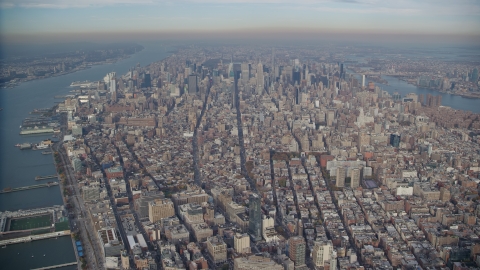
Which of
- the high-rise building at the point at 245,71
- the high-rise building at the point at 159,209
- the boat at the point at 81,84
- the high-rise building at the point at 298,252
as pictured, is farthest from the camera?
the boat at the point at 81,84

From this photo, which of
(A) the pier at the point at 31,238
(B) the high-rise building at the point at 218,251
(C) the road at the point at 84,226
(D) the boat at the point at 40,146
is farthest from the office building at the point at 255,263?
(D) the boat at the point at 40,146

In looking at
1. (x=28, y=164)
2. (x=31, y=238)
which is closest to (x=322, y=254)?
(x=31, y=238)

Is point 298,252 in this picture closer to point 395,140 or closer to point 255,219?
point 255,219

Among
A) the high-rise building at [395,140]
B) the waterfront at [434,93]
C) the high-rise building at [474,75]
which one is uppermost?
the high-rise building at [474,75]

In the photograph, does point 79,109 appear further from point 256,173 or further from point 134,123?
point 256,173

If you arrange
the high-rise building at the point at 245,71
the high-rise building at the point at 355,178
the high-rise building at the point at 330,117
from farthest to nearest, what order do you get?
the high-rise building at the point at 245,71, the high-rise building at the point at 330,117, the high-rise building at the point at 355,178

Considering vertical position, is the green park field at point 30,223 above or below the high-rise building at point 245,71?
below

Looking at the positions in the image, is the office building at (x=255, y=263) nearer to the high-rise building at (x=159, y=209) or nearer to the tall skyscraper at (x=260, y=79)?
the high-rise building at (x=159, y=209)

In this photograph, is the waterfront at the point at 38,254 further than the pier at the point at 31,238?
No
